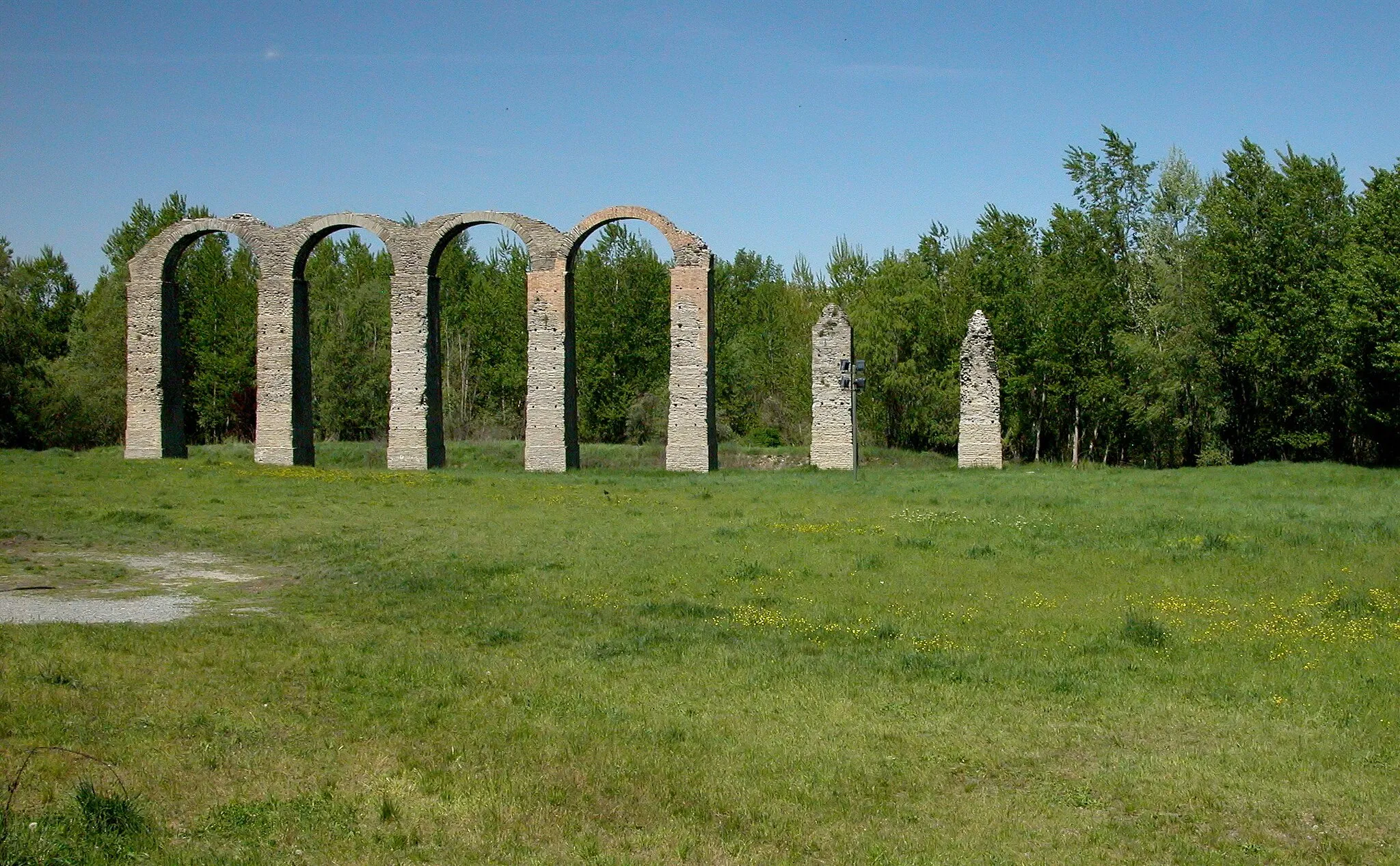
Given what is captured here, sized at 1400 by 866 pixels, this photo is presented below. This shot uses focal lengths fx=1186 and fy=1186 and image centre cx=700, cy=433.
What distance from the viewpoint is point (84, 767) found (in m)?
6.57

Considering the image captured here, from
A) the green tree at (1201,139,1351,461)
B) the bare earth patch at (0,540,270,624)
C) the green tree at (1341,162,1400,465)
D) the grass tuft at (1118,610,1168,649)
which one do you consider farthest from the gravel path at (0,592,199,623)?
the green tree at (1201,139,1351,461)

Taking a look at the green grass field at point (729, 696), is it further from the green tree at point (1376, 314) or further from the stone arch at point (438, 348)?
the green tree at point (1376, 314)

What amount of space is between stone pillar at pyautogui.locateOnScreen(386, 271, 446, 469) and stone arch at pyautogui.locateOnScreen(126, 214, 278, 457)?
5.00 m

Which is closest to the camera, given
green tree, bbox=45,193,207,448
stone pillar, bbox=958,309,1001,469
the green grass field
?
the green grass field

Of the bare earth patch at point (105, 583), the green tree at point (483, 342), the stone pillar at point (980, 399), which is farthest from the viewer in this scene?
the green tree at point (483, 342)

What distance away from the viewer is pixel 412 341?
110 feet

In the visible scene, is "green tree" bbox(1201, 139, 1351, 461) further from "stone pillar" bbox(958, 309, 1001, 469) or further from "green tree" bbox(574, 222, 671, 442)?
"green tree" bbox(574, 222, 671, 442)

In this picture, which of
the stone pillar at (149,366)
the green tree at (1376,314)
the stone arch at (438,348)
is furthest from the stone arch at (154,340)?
the green tree at (1376,314)

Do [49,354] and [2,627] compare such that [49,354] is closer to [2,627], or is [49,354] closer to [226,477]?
[226,477]

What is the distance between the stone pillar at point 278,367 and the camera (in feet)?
113

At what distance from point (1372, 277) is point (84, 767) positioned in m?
34.0

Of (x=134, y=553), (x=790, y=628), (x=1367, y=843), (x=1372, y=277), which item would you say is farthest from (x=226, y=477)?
(x=1372, y=277)

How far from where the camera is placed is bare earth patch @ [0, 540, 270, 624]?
11.5 meters

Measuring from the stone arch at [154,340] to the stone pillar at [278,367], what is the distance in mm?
1353
